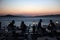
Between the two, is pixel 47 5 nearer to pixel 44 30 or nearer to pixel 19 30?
pixel 44 30

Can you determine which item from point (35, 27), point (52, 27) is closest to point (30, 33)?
point (35, 27)

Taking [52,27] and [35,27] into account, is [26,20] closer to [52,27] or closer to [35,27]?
[35,27]

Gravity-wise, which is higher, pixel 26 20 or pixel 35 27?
pixel 26 20

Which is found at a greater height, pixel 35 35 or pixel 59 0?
pixel 59 0

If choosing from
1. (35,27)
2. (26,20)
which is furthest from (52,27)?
(26,20)

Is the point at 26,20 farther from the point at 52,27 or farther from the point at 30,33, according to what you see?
the point at 52,27

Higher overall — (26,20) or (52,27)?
(26,20)

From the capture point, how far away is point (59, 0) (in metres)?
1.68

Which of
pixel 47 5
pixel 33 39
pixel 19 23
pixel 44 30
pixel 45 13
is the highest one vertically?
pixel 47 5

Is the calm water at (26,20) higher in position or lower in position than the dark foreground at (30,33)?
higher

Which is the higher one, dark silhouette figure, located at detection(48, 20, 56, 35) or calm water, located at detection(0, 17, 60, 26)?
calm water, located at detection(0, 17, 60, 26)

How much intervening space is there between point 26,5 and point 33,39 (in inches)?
20.1

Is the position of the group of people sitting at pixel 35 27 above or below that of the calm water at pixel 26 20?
below

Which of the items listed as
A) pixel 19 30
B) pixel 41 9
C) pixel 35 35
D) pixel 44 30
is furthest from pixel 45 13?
pixel 19 30
